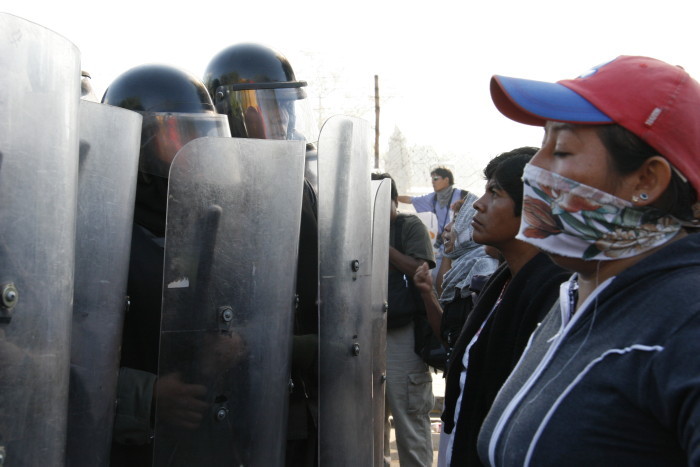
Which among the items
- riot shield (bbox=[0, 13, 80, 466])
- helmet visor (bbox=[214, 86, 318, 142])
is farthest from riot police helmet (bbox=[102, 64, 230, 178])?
riot shield (bbox=[0, 13, 80, 466])

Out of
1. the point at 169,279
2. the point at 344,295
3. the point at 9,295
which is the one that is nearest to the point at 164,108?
the point at 169,279

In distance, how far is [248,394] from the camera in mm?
2332

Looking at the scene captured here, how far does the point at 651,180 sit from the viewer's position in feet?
4.21

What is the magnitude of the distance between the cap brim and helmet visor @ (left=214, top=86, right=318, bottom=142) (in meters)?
2.00

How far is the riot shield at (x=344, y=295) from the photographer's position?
2.71 metres

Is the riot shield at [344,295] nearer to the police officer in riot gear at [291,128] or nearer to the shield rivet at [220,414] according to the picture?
the police officer in riot gear at [291,128]

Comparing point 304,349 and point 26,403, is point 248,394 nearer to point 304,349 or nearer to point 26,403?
point 304,349

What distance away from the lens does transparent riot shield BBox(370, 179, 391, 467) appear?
3279mm

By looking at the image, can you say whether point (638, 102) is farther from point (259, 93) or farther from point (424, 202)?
point (424, 202)

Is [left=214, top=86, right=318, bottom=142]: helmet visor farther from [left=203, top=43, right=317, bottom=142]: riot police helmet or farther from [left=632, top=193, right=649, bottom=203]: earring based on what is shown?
[left=632, top=193, right=649, bottom=203]: earring

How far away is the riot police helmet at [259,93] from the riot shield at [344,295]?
60cm

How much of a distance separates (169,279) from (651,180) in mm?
1443

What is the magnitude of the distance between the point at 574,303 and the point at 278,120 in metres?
A: 2.22

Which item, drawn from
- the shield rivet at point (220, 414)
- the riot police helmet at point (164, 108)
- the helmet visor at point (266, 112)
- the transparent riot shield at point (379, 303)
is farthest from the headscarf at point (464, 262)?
the shield rivet at point (220, 414)
